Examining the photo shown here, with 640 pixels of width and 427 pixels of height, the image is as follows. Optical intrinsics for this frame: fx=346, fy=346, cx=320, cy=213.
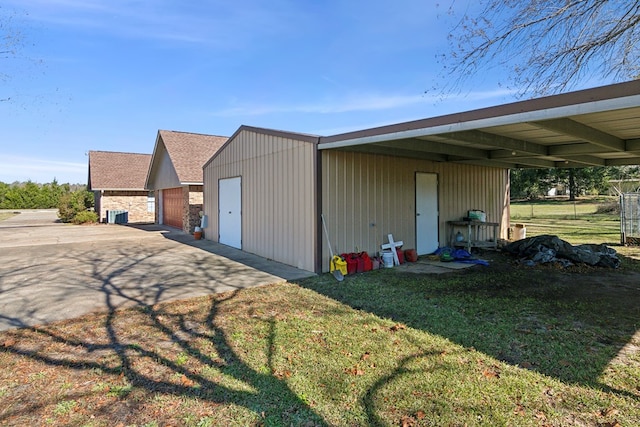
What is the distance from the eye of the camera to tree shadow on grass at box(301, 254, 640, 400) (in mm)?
3234

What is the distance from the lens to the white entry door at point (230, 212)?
9.88 m

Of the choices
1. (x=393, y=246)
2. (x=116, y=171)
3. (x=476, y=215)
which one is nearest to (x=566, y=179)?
(x=476, y=215)

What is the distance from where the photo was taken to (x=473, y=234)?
10.1 meters

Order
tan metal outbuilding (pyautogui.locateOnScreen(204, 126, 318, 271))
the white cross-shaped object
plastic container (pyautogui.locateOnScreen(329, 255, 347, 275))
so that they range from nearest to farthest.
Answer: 1. plastic container (pyautogui.locateOnScreen(329, 255, 347, 275))
2. tan metal outbuilding (pyautogui.locateOnScreen(204, 126, 318, 271))
3. the white cross-shaped object

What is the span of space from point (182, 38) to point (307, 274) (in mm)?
7581

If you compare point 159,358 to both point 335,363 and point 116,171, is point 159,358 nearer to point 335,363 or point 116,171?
point 335,363

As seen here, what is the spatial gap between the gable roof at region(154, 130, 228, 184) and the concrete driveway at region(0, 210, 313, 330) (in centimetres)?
402

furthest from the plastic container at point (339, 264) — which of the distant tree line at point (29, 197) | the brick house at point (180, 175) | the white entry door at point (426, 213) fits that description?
the distant tree line at point (29, 197)

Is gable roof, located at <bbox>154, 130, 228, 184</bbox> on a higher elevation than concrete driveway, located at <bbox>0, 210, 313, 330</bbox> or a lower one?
higher

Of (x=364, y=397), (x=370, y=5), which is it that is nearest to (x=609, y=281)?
(x=364, y=397)

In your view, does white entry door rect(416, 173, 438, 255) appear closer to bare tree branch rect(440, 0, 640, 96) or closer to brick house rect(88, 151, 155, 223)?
bare tree branch rect(440, 0, 640, 96)

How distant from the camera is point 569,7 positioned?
5801 millimetres

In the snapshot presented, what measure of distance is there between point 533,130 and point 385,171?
305cm

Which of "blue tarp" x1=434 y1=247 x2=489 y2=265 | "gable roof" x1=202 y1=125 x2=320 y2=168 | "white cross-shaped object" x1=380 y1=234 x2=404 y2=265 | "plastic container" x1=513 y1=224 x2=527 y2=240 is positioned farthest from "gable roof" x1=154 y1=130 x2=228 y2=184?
"plastic container" x1=513 y1=224 x2=527 y2=240
